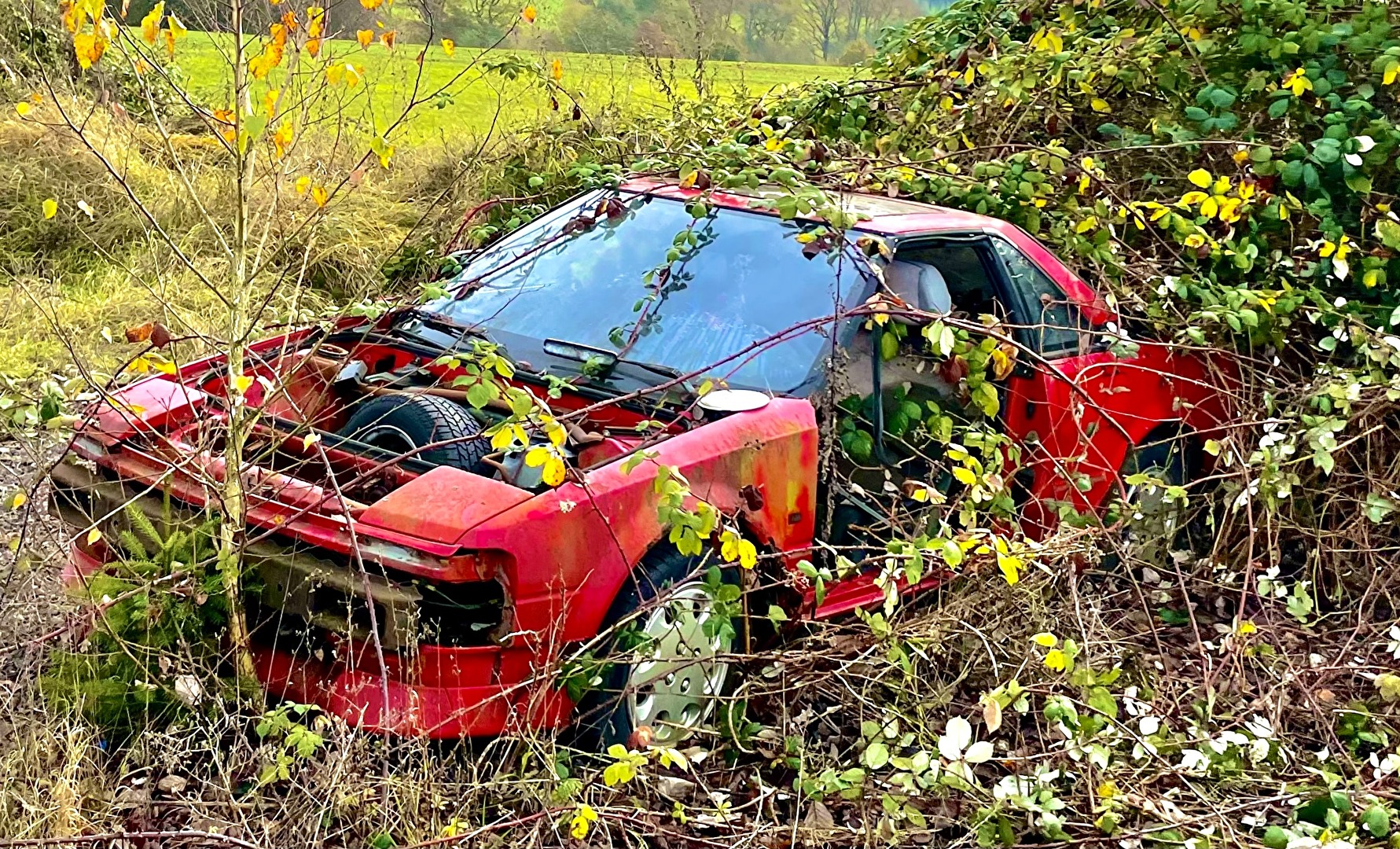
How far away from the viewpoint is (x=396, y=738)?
10.3 ft

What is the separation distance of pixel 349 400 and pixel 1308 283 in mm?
3899

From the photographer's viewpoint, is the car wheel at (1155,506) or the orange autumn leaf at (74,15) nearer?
the orange autumn leaf at (74,15)

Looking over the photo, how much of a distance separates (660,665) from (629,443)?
618 mm

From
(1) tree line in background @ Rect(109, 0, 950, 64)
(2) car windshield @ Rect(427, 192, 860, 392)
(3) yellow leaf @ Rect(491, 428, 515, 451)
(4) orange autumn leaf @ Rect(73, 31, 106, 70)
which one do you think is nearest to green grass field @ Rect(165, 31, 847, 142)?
(1) tree line in background @ Rect(109, 0, 950, 64)

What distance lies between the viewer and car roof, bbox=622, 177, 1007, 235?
4246mm

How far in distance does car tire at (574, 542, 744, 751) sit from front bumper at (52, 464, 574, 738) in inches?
4.9

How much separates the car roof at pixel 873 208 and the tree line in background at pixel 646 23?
791mm

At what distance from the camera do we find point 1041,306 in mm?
4602

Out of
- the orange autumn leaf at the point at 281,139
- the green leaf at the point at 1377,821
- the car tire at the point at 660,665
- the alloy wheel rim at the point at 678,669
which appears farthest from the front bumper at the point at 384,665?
the green leaf at the point at 1377,821

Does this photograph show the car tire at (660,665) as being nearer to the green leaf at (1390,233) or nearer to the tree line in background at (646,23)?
the tree line in background at (646,23)

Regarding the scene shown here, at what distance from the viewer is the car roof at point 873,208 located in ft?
13.9

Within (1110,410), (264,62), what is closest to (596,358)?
(264,62)

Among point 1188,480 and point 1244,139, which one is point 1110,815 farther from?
point 1244,139

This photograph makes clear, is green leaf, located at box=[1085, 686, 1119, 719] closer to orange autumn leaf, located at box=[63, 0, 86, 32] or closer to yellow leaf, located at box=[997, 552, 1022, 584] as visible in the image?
yellow leaf, located at box=[997, 552, 1022, 584]
